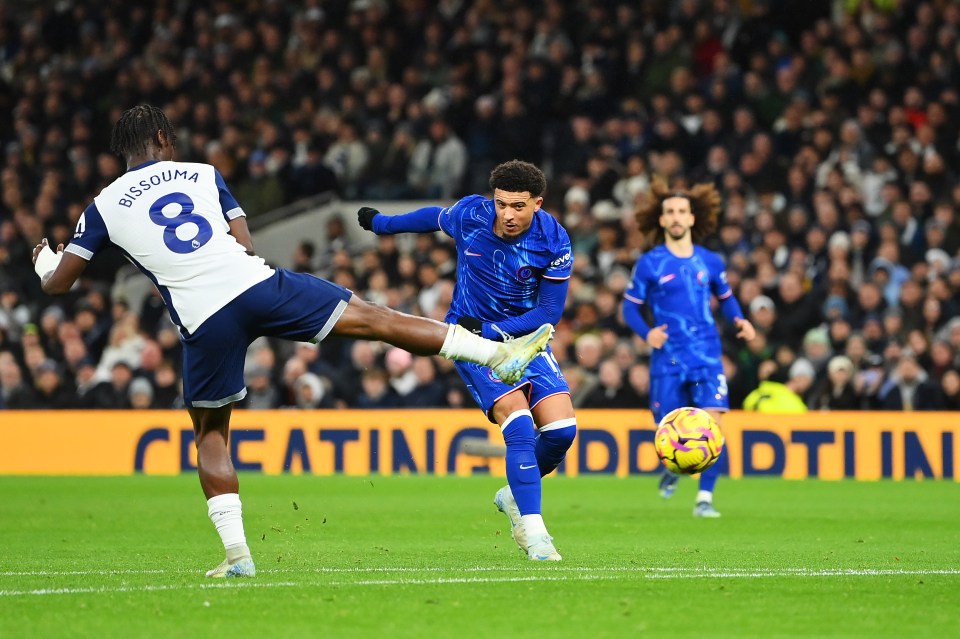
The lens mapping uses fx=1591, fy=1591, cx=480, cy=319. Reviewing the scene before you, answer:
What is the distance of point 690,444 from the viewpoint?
10.5m

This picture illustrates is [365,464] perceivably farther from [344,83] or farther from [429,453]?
[344,83]

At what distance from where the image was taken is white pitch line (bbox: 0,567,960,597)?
7465 millimetres

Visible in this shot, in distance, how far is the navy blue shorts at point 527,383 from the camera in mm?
8969

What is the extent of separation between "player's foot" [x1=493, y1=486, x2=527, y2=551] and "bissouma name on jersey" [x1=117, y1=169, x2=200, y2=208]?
2657mm

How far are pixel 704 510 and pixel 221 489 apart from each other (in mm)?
5571

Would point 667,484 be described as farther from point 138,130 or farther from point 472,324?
point 138,130

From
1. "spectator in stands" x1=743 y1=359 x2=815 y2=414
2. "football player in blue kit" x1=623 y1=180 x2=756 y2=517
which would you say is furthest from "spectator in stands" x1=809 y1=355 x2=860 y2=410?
"football player in blue kit" x1=623 y1=180 x2=756 y2=517

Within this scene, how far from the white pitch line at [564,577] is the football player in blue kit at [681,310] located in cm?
440

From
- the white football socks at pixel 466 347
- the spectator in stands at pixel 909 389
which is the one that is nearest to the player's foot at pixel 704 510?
the white football socks at pixel 466 347

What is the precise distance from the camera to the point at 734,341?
18.3m

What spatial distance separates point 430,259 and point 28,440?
18.2 ft

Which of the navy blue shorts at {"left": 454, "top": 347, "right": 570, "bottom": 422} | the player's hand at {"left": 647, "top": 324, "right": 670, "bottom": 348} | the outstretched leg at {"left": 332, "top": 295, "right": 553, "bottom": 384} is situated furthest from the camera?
the player's hand at {"left": 647, "top": 324, "right": 670, "bottom": 348}

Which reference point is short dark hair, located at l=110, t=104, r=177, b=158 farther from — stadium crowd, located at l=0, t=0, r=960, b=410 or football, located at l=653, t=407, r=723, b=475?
stadium crowd, located at l=0, t=0, r=960, b=410

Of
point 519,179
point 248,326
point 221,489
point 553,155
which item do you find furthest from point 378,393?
point 248,326
